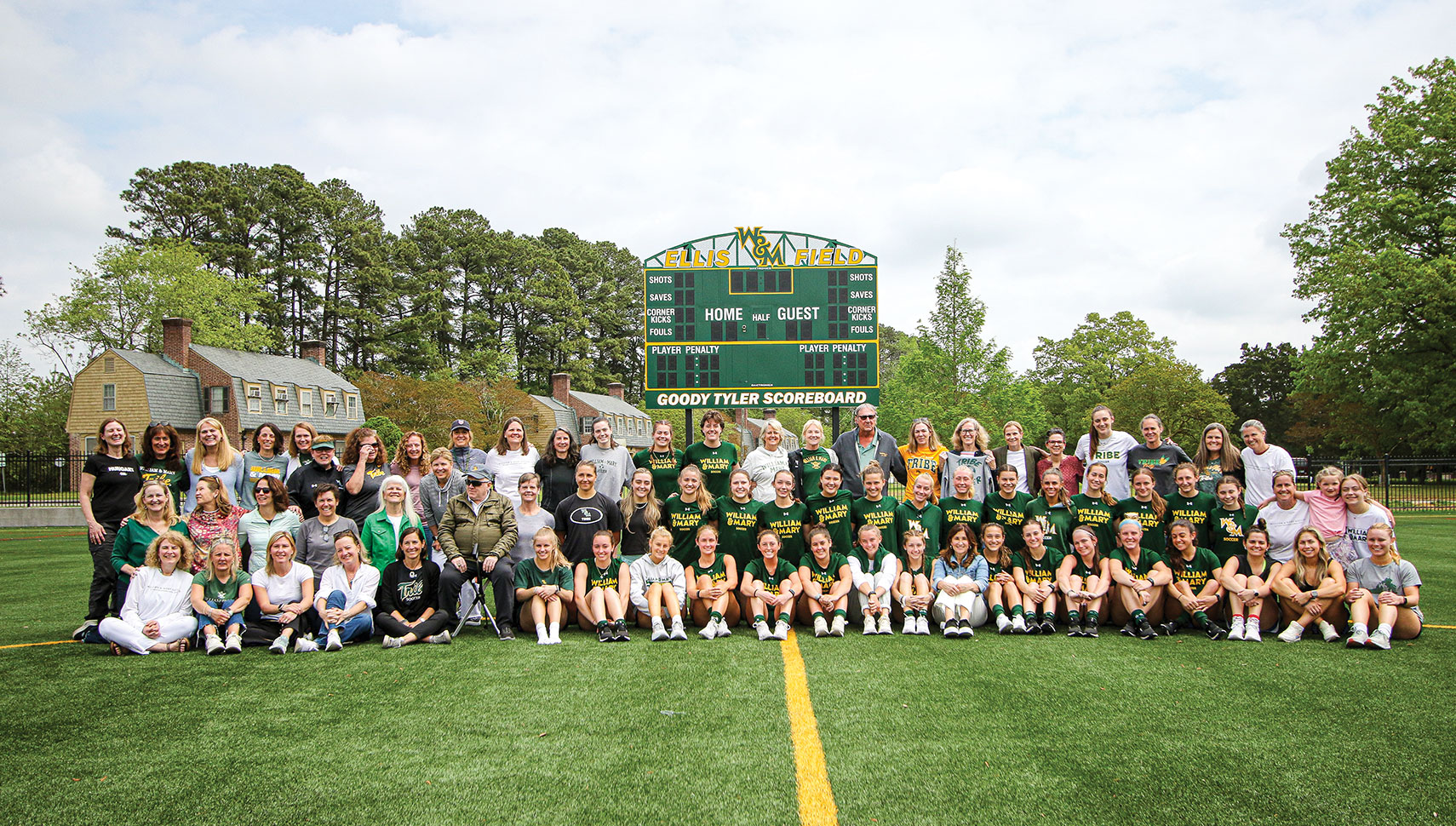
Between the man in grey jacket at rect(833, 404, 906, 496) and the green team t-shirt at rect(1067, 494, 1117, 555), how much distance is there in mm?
1540

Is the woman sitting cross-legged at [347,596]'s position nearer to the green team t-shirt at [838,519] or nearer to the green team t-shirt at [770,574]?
the green team t-shirt at [770,574]

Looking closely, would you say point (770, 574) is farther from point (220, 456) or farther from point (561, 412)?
point (561, 412)

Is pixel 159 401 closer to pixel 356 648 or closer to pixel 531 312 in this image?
pixel 531 312

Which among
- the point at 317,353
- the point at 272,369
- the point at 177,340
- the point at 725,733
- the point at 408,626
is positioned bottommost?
the point at 725,733

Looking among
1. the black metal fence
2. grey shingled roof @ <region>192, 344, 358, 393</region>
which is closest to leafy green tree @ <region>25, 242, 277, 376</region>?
grey shingled roof @ <region>192, 344, 358, 393</region>

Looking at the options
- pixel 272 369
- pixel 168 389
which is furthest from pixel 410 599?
pixel 272 369

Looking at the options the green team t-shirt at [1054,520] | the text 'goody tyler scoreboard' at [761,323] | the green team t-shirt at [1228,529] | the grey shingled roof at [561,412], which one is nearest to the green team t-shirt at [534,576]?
the green team t-shirt at [1054,520]

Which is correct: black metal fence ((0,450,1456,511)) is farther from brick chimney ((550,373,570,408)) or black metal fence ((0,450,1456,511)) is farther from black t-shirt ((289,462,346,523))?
brick chimney ((550,373,570,408))

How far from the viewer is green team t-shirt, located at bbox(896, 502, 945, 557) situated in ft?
20.4

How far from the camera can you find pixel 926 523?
20.6ft

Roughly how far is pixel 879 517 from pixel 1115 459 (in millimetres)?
2345

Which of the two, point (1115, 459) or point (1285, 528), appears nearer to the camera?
point (1285, 528)

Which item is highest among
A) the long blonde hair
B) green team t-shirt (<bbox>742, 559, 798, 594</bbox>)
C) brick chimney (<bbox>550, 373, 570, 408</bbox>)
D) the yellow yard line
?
brick chimney (<bbox>550, 373, 570, 408</bbox>)

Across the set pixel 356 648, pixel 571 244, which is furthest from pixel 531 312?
pixel 356 648
